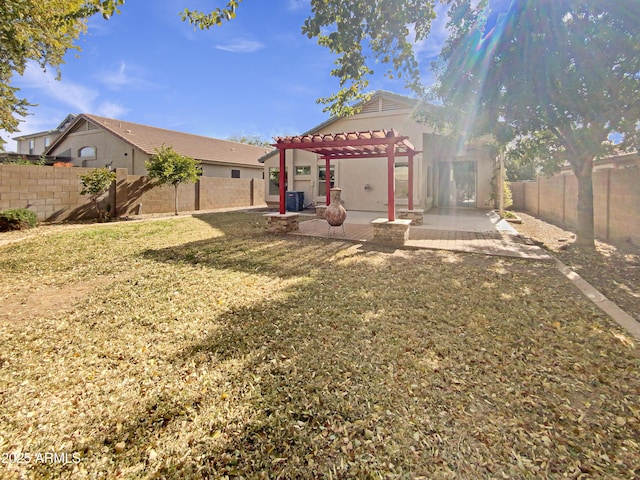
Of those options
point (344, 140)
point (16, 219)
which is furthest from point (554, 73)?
point (16, 219)

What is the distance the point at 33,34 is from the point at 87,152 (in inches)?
638

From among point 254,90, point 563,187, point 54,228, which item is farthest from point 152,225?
point 254,90

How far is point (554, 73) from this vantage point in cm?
679

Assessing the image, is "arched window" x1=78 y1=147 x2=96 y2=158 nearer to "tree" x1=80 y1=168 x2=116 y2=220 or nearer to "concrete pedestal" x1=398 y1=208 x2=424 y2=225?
"tree" x1=80 y1=168 x2=116 y2=220

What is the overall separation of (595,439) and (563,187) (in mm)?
12461

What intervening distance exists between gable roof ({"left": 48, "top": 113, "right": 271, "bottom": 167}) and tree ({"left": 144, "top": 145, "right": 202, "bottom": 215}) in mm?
4845

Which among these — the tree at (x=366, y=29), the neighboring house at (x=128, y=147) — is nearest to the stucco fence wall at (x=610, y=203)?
the tree at (x=366, y=29)

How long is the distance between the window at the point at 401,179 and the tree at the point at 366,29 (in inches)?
300

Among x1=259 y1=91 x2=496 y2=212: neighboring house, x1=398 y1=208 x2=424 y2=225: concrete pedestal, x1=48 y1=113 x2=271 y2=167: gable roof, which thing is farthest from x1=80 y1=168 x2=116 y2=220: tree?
x1=398 y1=208 x2=424 y2=225: concrete pedestal

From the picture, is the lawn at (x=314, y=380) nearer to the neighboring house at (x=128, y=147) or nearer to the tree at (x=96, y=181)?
the tree at (x=96, y=181)

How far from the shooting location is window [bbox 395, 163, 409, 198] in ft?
49.8

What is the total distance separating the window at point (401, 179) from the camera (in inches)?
597

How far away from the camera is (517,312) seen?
389 centimetres

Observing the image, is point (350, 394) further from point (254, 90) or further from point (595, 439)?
point (254, 90)
